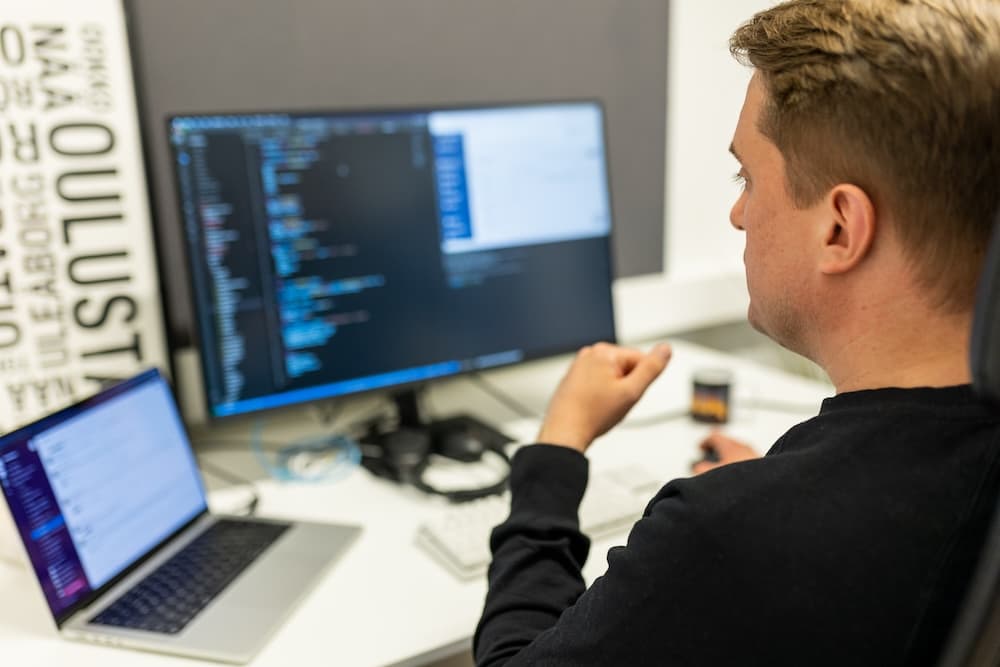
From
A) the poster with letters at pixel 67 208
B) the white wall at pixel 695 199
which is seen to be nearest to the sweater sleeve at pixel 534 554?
the poster with letters at pixel 67 208

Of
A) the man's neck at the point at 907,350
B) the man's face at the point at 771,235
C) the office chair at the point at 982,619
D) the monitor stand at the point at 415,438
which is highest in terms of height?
the man's face at the point at 771,235

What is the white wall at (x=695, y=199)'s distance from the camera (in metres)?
1.82

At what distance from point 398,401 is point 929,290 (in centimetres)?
91

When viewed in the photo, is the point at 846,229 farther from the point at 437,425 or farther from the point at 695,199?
the point at 695,199

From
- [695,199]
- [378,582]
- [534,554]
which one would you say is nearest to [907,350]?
[534,554]

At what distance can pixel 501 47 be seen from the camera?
1.63m

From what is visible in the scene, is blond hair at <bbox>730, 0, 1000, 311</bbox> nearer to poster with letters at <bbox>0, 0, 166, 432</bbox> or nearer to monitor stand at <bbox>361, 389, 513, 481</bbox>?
monitor stand at <bbox>361, 389, 513, 481</bbox>

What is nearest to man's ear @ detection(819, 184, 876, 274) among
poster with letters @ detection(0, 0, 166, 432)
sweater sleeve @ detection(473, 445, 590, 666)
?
sweater sleeve @ detection(473, 445, 590, 666)

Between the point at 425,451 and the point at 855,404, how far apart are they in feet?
2.53

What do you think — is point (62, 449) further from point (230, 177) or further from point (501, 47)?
point (501, 47)

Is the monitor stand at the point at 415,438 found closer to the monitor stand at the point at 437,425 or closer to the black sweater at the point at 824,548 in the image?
the monitor stand at the point at 437,425

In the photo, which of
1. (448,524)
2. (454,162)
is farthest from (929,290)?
(454,162)

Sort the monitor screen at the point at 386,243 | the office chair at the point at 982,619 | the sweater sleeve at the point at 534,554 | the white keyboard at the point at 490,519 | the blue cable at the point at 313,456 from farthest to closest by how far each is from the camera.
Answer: the blue cable at the point at 313,456
the monitor screen at the point at 386,243
the white keyboard at the point at 490,519
the sweater sleeve at the point at 534,554
the office chair at the point at 982,619

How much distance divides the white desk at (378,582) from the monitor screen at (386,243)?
0.51ft
